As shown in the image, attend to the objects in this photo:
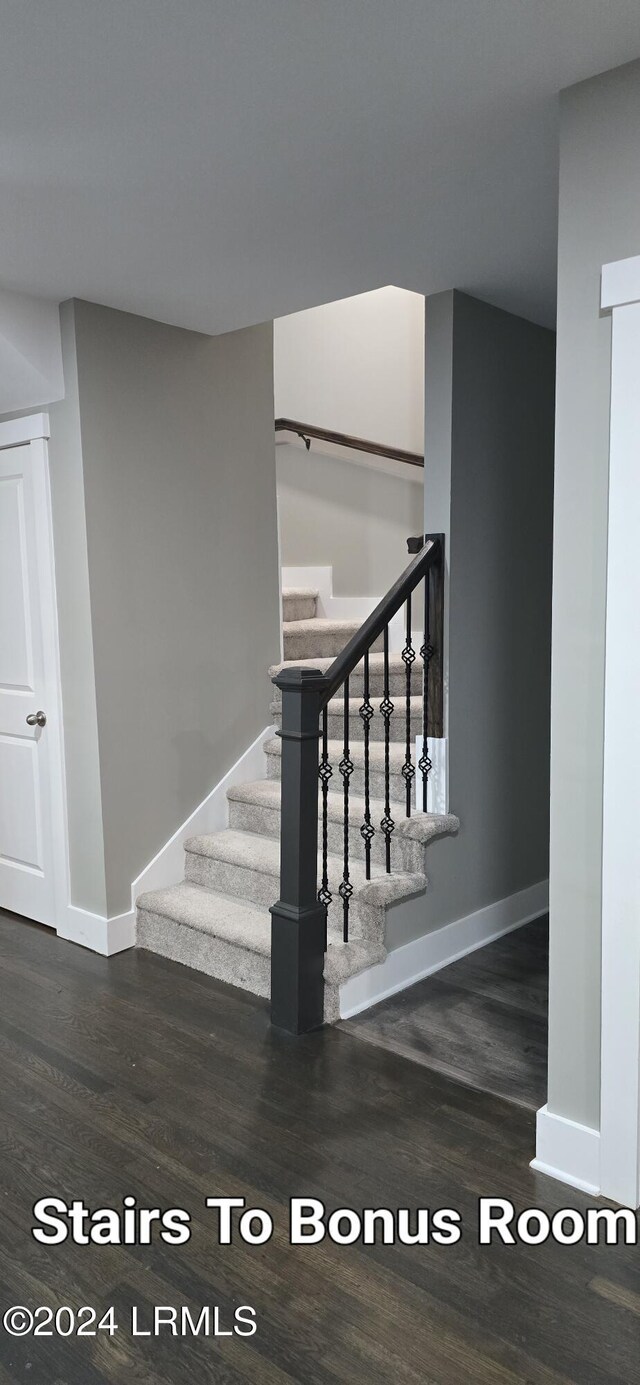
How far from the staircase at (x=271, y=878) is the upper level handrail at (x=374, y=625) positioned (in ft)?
1.88

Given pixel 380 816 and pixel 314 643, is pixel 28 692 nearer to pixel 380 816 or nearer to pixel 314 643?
pixel 314 643

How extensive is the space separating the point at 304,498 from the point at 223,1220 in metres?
3.40

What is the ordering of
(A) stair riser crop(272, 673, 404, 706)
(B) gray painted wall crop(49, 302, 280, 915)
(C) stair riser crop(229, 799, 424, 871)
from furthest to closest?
(A) stair riser crop(272, 673, 404, 706), (B) gray painted wall crop(49, 302, 280, 915), (C) stair riser crop(229, 799, 424, 871)

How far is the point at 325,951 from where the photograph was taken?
2912mm

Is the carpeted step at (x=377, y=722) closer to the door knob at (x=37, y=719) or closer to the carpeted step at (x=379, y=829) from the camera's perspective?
the carpeted step at (x=379, y=829)

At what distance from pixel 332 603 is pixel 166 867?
1779mm

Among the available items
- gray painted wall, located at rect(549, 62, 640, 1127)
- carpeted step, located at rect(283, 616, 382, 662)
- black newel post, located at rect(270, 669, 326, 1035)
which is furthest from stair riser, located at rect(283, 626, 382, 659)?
gray painted wall, located at rect(549, 62, 640, 1127)

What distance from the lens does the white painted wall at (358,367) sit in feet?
15.1

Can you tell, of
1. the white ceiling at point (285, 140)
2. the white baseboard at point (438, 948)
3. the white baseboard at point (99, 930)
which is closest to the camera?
the white ceiling at point (285, 140)

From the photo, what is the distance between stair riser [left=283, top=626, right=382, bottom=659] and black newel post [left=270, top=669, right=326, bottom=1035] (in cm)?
147

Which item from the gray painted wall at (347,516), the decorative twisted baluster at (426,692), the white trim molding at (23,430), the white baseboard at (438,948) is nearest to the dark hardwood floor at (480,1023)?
the white baseboard at (438,948)

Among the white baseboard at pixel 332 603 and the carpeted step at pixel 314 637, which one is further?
the white baseboard at pixel 332 603

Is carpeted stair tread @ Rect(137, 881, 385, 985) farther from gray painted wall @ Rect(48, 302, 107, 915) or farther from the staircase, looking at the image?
gray painted wall @ Rect(48, 302, 107, 915)

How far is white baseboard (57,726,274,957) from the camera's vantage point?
3516 millimetres
